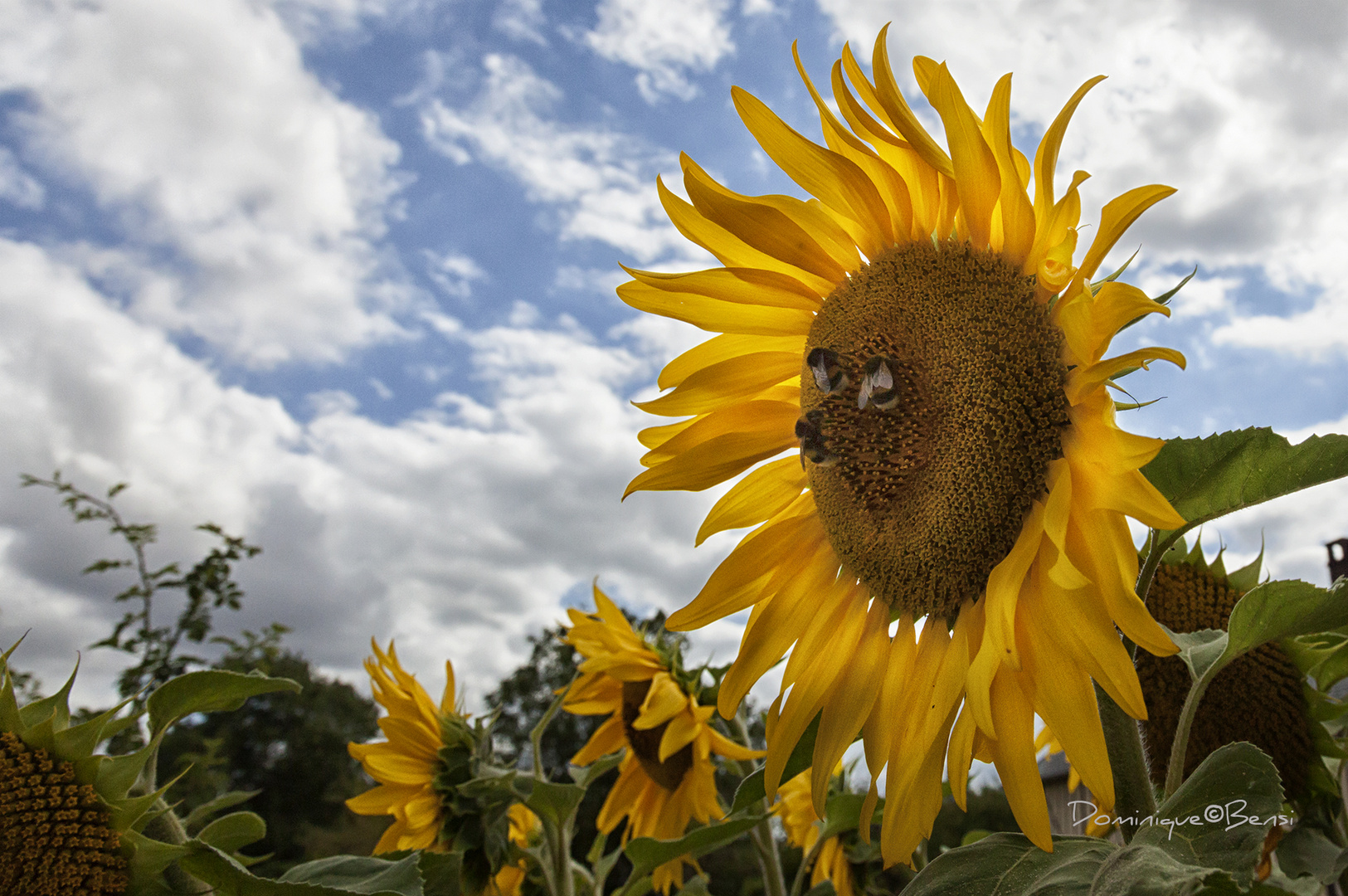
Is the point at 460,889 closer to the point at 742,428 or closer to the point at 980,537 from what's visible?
the point at 742,428

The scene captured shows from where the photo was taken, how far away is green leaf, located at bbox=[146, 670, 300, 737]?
4.67 feet

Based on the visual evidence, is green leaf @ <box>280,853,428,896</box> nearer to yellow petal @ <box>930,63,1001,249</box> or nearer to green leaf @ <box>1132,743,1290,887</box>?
green leaf @ <box>1132,743,1290,887</box>

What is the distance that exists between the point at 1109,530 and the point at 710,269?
0.74m

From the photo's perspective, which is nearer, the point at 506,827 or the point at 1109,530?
the point at 1109,530

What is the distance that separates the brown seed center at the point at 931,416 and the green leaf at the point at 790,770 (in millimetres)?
258

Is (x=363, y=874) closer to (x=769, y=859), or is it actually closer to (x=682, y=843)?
(x=682, y=843)

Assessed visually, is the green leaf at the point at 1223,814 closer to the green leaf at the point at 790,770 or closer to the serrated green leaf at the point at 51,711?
the green leaf at the point at 790,770

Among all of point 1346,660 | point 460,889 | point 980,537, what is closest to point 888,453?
point 980,537

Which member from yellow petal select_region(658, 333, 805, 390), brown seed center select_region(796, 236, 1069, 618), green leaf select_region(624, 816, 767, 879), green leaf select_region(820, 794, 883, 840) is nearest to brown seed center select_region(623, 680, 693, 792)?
green leaf select_region(820, 794, 883, 840)

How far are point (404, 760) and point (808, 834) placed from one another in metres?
1.66

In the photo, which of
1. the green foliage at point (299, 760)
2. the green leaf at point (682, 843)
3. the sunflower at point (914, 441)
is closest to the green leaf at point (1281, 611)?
the sunflower at point (914, 441)

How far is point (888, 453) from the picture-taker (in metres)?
1.28

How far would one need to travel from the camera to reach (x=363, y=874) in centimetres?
138

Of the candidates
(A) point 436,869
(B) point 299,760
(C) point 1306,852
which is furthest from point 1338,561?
(B) point 299,760
